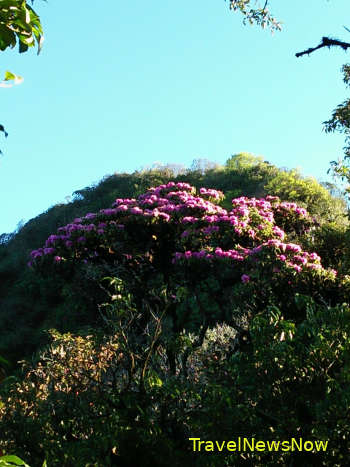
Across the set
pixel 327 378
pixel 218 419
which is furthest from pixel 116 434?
pixel 327 378

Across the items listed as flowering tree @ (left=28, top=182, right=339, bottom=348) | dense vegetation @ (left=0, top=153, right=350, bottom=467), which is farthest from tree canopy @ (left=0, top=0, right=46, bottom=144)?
flowering tree @ (left=28, top=182, right=339, bottom=348)

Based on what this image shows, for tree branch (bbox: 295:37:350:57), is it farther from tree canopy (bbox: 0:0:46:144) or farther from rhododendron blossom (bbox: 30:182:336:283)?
rhododendron blossom (bbox: 30:182:336:283)

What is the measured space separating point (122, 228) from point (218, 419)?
291 inches

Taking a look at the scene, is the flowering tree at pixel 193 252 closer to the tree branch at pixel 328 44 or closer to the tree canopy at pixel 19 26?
the tree branch at pixel 328 44

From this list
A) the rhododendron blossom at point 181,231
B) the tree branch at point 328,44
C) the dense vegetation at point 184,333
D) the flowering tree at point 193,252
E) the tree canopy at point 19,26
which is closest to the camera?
the tree canopy at point 19,26

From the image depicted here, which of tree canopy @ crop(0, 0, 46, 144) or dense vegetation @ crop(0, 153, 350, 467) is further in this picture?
dense vegetation @ crop(0, 153, 350, 467)

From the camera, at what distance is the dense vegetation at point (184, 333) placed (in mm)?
4750

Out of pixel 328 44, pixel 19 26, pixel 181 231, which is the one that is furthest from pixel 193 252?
pixel 19 26

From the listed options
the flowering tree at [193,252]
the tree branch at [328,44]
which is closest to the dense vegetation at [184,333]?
the flowering tree at [193,252]

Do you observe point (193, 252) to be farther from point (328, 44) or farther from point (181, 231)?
point (328, 44)

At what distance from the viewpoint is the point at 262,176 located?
25.9 meters

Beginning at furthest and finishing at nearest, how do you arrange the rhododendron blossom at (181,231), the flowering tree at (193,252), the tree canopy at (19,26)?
the rhododendron blossom at (181,231) → the flowering tree at (193,252) → the tree canopy at (19,26)

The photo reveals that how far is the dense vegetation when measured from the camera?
4.75 metres

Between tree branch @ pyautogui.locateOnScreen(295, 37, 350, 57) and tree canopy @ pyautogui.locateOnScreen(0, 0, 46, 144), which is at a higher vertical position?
tree branch @ pyautogui.locateOnScreen(295, 37, 350, 57)
